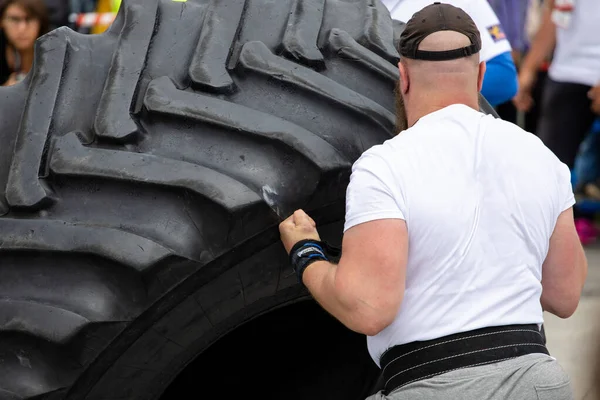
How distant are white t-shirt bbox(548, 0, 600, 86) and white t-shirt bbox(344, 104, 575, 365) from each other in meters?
3.89

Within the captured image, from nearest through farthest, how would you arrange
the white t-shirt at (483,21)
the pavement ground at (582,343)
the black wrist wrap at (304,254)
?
the black wrist wrap at (304,254) → the white t-shirt at (483,21) → the pavement ground at (582,343)

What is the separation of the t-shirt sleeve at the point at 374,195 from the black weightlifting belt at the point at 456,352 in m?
0.26

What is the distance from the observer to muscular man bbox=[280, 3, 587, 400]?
1723 millimetres

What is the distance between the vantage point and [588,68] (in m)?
5.58

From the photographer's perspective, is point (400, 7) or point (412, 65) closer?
point (412, 65)

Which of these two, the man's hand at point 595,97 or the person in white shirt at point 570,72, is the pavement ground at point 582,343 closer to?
the man's hand at point 595,97

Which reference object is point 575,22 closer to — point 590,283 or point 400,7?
point 590,283

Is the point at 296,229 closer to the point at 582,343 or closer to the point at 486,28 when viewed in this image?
the point at 486,28

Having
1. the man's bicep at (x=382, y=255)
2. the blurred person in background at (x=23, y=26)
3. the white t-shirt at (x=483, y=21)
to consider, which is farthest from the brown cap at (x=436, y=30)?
Result: the blurred person in background at (x=23, y=26)

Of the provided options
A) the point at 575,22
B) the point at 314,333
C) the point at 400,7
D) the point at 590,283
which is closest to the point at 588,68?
the point at 575,22

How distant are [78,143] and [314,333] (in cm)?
83

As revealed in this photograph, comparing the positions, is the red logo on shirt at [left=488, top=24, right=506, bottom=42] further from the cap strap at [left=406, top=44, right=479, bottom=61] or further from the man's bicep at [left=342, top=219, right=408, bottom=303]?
the man's bicep at [left=342, top=219, right=408, bottom=303]

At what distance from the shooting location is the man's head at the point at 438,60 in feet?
6.03

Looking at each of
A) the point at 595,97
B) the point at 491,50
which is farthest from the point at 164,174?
the point at 595,97
